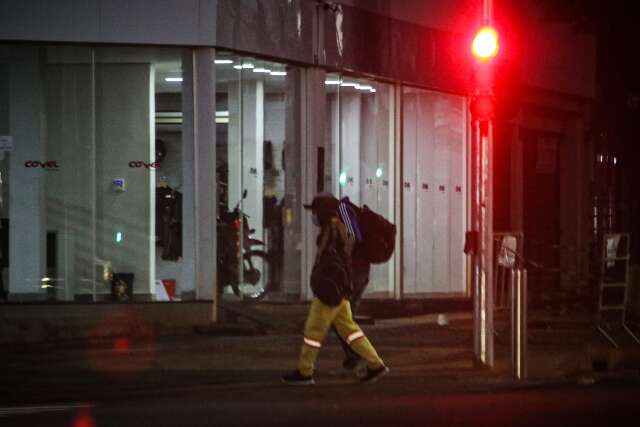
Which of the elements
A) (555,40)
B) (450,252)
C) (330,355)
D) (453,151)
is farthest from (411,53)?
(330,355)

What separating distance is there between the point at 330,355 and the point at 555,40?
483 inches

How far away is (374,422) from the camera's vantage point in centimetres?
1088

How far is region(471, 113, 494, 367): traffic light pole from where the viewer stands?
14320 mm

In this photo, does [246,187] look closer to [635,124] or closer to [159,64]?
[159,64]

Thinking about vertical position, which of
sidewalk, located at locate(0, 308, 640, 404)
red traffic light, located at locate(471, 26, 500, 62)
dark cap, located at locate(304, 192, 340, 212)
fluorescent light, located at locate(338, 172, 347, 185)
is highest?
red traffic light, located at locate(471, 26, 500, 62)

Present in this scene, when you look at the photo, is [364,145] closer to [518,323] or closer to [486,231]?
[486,231]

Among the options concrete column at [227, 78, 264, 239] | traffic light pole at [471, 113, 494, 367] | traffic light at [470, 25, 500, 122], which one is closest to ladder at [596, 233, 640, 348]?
traffic light pole at [471, 113, 494, 367]

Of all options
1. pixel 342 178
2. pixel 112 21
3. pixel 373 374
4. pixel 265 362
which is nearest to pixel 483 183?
pixel 373 374

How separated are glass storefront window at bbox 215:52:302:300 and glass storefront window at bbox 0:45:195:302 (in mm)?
810

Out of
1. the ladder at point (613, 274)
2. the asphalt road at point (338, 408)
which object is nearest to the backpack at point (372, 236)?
the asphalt road at point (338, 408)

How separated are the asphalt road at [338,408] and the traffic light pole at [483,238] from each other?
1029mm

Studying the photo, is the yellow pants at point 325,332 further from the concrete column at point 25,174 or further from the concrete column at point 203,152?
the concrete column at point 25,174

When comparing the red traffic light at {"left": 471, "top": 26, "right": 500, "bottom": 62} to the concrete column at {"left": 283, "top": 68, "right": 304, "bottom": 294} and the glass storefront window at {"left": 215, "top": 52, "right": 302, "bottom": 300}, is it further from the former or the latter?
the concrete column at {"left": 283, "top": 68, "right": 304, "bottom": 294}

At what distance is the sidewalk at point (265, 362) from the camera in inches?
Answer: 530
